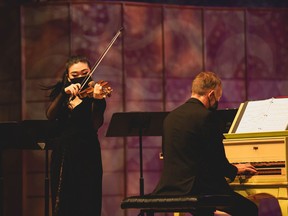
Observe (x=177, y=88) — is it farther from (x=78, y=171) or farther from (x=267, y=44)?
(x=78, y=171)

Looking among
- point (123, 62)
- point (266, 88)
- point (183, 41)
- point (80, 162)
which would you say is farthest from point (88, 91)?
point (266, 88)

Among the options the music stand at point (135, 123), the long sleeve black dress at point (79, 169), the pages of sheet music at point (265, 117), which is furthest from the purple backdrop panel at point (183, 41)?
the long sleeve black dress at point (79, 169)

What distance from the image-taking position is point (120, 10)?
8.47 meters

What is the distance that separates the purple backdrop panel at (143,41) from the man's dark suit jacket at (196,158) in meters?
3.98

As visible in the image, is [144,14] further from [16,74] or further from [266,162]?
[266,162]

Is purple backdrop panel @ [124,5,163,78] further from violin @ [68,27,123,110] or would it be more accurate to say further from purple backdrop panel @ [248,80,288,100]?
violin @ [68,27,123,110]

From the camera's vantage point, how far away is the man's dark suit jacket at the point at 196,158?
4.48 meters

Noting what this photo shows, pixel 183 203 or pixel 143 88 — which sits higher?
pixel 143 88

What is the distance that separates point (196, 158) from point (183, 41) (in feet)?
14.2

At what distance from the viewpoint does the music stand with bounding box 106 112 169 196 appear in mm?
5812

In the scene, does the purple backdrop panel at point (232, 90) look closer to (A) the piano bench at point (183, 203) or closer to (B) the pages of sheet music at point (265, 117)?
(B) the pages of sheet music at point (265, 117)

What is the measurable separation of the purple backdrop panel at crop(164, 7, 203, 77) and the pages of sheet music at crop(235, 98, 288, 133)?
11.0 ft

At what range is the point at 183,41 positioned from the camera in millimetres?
8672

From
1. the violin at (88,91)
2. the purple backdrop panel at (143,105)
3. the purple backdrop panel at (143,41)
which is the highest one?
the purple backdrop panel at (143,41)
